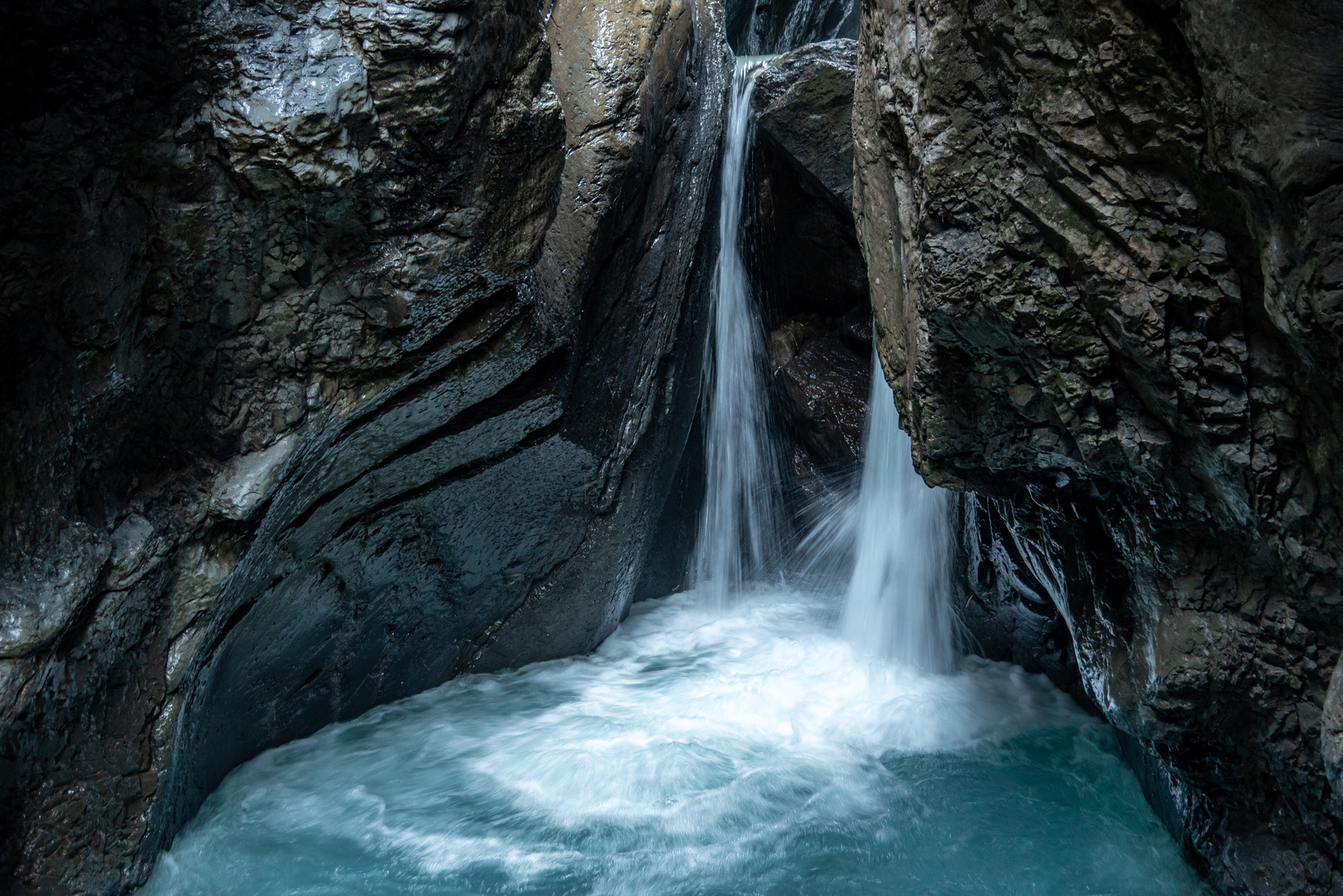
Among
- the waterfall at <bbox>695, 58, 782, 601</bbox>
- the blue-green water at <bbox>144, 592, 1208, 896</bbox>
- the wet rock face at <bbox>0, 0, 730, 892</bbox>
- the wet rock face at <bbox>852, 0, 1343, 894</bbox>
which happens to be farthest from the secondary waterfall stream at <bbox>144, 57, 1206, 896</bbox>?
the wet rock face at <bbox>852, 0, 1343, 894</bbox>

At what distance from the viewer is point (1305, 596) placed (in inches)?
95.3

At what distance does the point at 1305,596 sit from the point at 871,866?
1906 mm

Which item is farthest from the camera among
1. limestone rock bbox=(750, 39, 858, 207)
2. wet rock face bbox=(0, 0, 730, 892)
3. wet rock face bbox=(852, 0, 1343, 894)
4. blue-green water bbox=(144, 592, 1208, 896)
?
limestone rock bbox=(750, 39, 858, 207)

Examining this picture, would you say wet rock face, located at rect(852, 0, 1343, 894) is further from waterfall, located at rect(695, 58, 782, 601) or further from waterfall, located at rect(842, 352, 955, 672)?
waterfall, located at rect(695, 58, 782, 601)

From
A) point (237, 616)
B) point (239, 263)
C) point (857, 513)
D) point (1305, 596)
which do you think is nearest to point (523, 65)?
point (239, 263)

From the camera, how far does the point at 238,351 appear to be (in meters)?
3.25

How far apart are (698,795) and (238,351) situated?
2.73m

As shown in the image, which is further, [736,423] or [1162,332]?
[736,423]

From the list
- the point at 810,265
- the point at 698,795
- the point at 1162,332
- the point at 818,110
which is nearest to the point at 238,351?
the point at 698,795

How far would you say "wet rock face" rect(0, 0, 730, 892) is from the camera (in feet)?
9.06

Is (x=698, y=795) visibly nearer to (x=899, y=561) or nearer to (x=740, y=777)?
(x=740, y=777)

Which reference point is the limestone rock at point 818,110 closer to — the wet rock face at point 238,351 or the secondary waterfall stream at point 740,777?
the secondary waterfall stream at point 740,777

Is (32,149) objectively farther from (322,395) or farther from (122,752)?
(122,752)

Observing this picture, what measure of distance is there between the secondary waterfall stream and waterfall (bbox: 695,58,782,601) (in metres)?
0.43
